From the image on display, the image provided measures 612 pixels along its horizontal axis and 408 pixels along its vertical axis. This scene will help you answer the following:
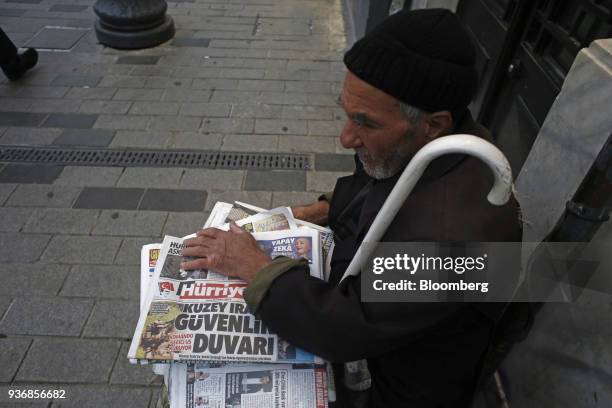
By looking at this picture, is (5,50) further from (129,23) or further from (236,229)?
(236,229)

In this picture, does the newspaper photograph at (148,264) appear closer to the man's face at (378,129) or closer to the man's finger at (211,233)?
the man's finger at (211,233)

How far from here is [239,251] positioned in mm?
1419

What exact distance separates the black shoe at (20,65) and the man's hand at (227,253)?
435 cm

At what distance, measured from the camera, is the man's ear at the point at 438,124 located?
3.84 ft

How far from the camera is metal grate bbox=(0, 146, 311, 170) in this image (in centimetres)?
358

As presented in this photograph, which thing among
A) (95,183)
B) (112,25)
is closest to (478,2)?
(95,183)

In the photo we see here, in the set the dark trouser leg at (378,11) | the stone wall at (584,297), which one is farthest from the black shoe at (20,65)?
the stone wall at (584,297)

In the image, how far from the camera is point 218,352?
1243 mm

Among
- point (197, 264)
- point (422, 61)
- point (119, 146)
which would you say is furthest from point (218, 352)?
point (119, 146)

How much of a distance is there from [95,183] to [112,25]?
2942mm

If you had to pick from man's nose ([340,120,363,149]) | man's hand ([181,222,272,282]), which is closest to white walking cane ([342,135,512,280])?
man's nose ([340,120,363,149])

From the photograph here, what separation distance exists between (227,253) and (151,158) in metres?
2.57

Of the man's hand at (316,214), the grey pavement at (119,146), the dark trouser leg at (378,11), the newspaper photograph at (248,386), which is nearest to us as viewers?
the newspaper photograph at (248,386)

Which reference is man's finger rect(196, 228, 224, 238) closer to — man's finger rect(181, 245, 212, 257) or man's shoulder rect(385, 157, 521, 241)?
man's finger rect(181, 245, 212, 257)
